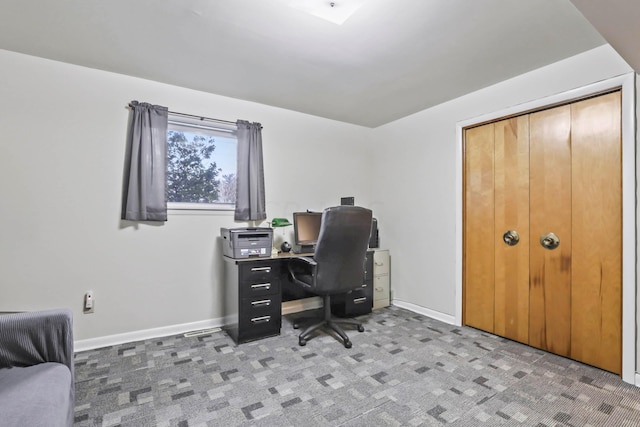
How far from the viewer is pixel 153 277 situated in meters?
2.82

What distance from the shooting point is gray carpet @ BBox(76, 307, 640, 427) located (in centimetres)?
169

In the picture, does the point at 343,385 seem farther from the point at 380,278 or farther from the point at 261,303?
the point at 380,278

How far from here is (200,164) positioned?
3160 mm

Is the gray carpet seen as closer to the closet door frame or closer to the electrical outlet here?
the closet door frame

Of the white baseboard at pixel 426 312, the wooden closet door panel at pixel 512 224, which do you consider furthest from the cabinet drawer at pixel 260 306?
the wooden closet door panel at pixel 512 224

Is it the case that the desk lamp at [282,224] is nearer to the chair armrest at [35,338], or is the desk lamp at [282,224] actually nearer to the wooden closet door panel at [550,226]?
the chair armrest at [35,338]

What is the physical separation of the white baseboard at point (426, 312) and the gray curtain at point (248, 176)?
2.02 metres

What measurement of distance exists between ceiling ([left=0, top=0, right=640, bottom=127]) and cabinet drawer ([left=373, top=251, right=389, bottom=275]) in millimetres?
1847

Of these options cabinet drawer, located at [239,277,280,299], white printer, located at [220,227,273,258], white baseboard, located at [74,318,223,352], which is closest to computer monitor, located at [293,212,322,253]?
white printer, located at [220,227,273,258]

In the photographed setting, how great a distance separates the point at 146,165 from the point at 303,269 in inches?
66.9

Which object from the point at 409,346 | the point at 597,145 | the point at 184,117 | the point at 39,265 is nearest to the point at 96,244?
the point at 39,265

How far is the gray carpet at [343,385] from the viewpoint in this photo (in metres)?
1.69

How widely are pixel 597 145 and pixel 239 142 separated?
306 cm

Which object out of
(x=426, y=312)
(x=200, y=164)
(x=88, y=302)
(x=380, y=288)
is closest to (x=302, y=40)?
(x=200, y=164)
